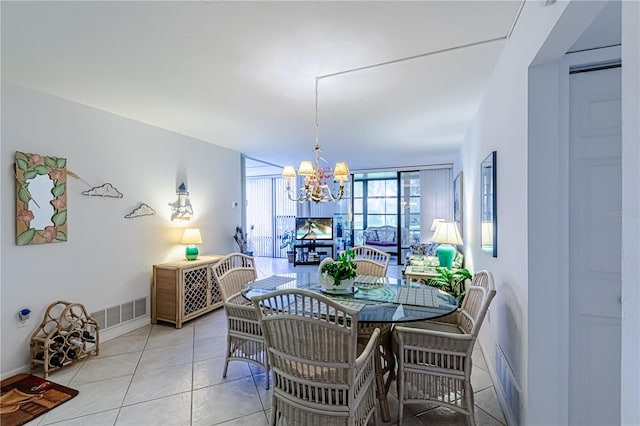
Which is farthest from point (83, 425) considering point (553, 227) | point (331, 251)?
point (331, 251)

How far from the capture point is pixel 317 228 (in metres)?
8.02

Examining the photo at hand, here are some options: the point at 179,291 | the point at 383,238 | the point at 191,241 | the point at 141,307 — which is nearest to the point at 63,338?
the point at 141,307

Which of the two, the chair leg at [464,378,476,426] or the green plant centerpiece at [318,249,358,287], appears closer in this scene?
the chair leg at [464,378,476,426]

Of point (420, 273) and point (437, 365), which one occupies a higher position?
point (420, 273)

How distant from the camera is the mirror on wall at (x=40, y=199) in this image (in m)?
2.60

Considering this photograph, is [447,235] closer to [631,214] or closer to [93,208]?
[631,214]

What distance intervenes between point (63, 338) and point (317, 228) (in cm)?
586

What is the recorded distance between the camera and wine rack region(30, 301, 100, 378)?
102 inches

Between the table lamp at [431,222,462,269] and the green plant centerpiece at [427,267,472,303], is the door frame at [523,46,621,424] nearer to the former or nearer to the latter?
the green plant centerpiece at [427,267,472,303]

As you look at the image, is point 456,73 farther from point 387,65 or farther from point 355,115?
point 355,115

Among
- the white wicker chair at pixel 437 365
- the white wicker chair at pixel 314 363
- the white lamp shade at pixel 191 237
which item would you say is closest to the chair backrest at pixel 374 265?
the white wicker chair at pixel 437 365

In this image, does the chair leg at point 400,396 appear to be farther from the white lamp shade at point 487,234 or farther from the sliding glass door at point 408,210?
the sliding glass door at point 408,210

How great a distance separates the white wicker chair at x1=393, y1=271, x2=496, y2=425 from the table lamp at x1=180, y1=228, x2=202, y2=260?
123 inches

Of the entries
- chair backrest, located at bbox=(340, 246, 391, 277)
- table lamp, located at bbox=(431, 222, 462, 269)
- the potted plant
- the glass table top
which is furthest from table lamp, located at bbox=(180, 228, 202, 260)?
the potted plant
